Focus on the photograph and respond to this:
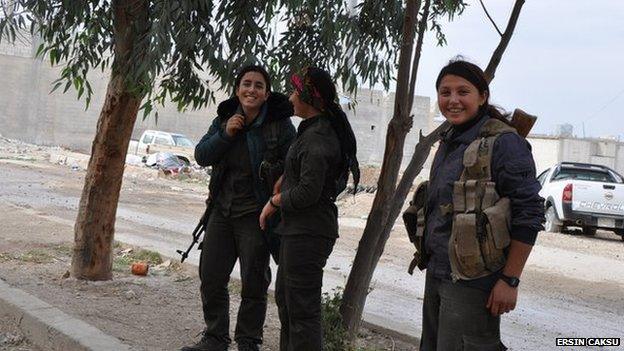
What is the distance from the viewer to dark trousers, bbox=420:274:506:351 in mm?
2668

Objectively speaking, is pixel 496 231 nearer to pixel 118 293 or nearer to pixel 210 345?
pixel 210 345

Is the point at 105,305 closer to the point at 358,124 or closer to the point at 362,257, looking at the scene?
the point at 362,257

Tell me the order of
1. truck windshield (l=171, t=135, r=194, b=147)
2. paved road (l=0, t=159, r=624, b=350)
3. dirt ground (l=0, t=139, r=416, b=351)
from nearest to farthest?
dirt ground (l=0, t=139, r=416, b=351) < paved road (l=0, t=159, r=624, b=350) < truck windshield (l=171, t=135, r=194, b=147)

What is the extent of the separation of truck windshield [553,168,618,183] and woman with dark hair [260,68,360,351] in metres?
13.6

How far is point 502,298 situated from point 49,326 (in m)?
3.21

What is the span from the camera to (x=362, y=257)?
4.52 metres

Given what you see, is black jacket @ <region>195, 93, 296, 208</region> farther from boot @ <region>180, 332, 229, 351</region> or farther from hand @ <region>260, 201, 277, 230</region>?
boot @ <region>180, 332, 229, 351</region>

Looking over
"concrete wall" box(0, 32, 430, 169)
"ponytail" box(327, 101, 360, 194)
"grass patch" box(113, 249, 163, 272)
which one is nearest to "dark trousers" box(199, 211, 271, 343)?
"ponytail" box(327, 101, 360, 194)

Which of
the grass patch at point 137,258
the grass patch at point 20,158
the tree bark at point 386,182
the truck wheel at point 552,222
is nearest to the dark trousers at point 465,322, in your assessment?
the tree bark at point 386,182

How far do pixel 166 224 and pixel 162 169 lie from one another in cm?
1326

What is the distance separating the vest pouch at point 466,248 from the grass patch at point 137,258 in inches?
225

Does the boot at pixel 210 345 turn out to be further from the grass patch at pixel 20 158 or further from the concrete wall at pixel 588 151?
the concrete wall at pixel 588 151

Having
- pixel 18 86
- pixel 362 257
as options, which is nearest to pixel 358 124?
pixel 18 86

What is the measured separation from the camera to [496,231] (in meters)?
2.56
